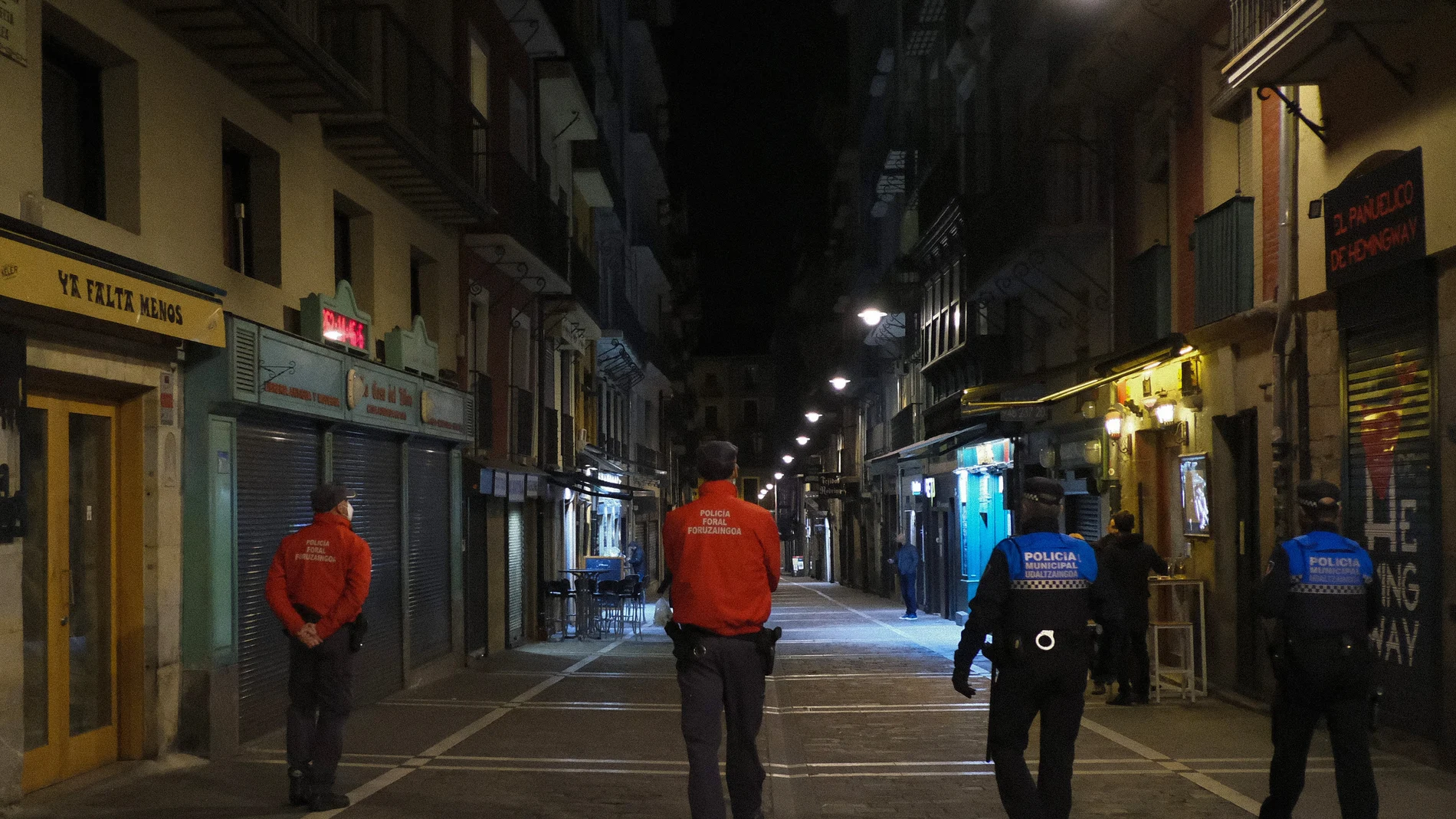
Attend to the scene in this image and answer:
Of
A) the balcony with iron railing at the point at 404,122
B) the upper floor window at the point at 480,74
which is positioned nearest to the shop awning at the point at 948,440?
the upper floor window at the point at 480,74

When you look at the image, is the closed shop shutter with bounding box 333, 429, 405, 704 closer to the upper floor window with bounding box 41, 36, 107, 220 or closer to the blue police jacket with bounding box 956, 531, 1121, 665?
the upper floor window with bounding box 41, 36, 107, 220

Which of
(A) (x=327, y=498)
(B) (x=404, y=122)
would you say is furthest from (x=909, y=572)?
(A) (x=327, y=498)

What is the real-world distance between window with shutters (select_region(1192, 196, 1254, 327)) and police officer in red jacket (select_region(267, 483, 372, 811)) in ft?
29.9

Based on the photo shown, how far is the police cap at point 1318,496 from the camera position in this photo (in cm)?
749

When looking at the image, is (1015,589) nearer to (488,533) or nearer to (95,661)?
(95,661)

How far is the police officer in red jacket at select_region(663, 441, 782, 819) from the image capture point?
276 inches

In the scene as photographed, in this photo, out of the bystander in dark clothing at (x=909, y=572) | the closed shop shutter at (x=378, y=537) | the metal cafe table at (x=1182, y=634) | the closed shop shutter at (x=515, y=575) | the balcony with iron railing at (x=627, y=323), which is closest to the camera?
the metal cafe table at (x=1182, y=634)

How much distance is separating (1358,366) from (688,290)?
5567cm

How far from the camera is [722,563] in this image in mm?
7137

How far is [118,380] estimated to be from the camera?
31.7 feet

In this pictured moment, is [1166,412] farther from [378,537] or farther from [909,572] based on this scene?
[909,572]

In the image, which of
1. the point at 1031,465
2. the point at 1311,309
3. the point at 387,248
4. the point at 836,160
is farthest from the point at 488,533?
the point at 836,160

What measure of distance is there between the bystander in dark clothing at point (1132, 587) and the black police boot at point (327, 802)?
25.3ft

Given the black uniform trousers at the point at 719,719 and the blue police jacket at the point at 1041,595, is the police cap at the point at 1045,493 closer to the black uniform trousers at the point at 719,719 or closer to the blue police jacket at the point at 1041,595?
the blue police jacket at the point at 1041,595
